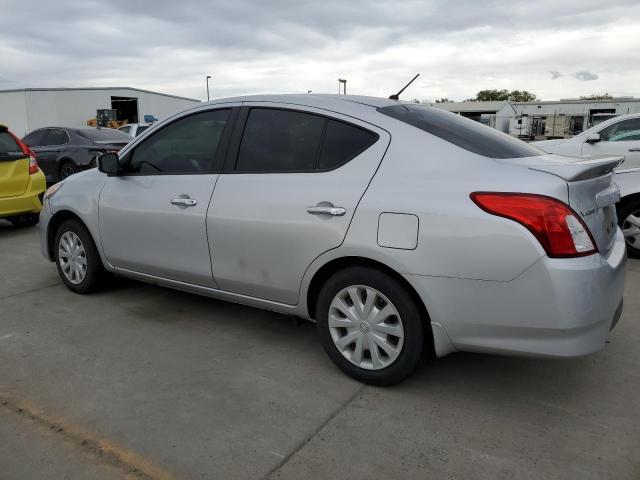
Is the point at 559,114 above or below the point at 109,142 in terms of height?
above

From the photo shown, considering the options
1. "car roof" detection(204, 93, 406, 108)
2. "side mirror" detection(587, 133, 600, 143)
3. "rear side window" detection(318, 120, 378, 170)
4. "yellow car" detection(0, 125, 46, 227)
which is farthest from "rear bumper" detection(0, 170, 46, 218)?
Answer: "side mirror" detection(587, 133, 600, 143)

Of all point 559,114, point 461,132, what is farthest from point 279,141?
point 559,114

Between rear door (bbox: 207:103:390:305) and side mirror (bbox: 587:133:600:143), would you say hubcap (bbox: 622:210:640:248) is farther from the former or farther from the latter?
rear door (bbox: 207:103:390:305)

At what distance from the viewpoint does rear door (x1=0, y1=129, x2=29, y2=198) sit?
7086mm

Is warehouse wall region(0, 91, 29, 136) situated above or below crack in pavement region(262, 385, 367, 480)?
above

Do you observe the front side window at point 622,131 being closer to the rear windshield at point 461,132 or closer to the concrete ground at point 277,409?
the concrete ground at point 277,409

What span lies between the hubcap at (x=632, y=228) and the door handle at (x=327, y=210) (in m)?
4.29

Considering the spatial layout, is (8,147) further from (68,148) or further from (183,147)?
(183,147)

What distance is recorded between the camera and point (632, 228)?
5.88m

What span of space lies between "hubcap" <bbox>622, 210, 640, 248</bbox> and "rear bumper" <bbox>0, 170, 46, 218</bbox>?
731 centimetres

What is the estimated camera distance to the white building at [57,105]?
36.9m

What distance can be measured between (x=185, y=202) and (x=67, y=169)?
885cm

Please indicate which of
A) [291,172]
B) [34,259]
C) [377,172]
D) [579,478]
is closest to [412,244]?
[377,172]

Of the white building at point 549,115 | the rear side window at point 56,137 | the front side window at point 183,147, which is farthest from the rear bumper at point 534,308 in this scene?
the white building at point 549,115
